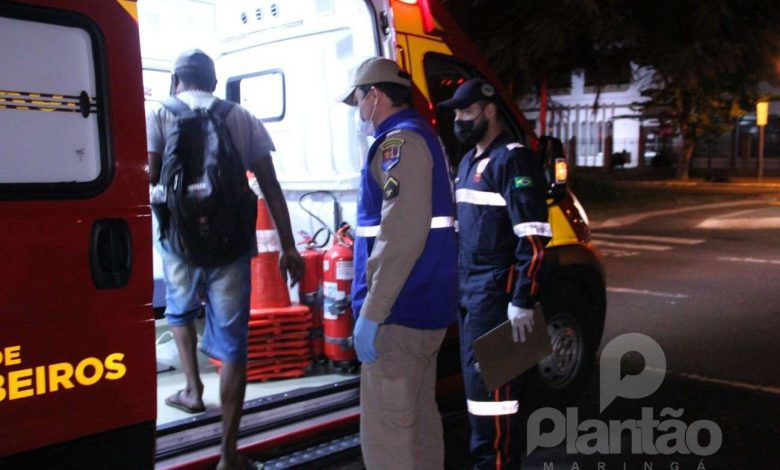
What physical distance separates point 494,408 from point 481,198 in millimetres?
993

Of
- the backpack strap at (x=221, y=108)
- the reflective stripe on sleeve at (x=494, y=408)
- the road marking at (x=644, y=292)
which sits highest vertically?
the backpack strap at (x=221, y=108)

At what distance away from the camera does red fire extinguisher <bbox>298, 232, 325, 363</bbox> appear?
16.8 ft

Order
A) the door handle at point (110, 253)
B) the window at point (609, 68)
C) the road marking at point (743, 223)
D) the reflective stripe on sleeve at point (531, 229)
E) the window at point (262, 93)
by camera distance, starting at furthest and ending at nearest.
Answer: the road marking at point (743, 223) < the window at point (609, 68) < the window at point (262, 93) < the reflective stripe on sleeve at point (531, 229) < the door handle at point (110, 253)

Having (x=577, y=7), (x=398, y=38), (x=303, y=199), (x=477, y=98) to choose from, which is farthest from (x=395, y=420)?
(x=577, y=7)

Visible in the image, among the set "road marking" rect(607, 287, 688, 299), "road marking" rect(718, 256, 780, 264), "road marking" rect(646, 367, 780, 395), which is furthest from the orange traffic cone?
"road marking" rect(718, 256, 780, 264)

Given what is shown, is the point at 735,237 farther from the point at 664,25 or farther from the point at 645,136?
the point at 645,136

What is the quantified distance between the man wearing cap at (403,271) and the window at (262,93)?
220cm

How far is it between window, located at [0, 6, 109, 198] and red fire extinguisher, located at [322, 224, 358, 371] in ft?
7.36

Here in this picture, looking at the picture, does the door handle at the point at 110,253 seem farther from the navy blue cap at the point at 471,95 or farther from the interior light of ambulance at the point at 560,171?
the interior light of ambulance at the point at 560,171

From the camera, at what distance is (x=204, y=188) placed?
358 centimetres

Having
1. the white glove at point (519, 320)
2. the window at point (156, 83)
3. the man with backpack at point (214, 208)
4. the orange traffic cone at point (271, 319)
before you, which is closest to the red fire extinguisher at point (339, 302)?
the orange traffic cone at point (271, 319)

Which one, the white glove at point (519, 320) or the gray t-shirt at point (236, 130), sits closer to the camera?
the white glove at point (519, 320)

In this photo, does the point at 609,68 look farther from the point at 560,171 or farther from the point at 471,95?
the point at 471,95

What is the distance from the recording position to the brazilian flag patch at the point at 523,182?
3531 mm
